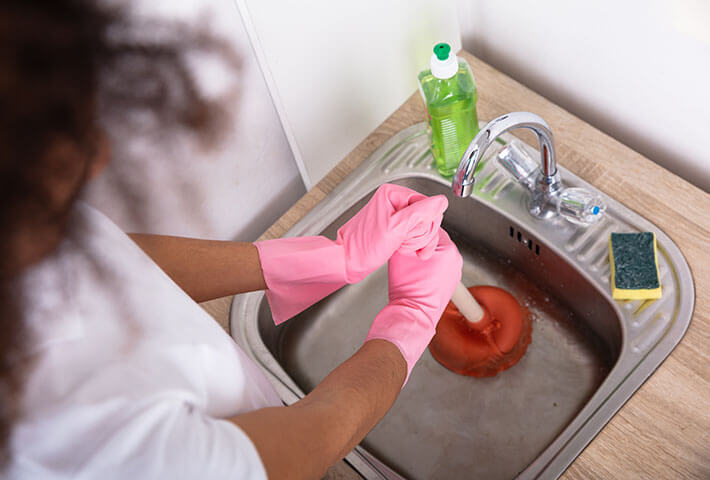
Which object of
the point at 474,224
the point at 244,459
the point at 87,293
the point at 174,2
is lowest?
the point at 474,224

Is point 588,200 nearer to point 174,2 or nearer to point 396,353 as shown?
point 396,353

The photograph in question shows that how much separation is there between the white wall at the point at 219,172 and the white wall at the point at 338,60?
3 cm

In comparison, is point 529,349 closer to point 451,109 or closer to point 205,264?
point 451,109

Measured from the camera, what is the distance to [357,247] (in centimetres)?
84

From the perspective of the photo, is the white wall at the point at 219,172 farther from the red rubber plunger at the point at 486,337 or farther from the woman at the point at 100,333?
the red rubber plunger at the point at 486,337

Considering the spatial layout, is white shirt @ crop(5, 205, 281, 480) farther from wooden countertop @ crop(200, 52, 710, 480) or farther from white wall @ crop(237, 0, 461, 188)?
white wall @ crop(237, 0, 461, 188)

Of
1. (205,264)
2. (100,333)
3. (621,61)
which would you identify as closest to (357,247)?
(205,264)

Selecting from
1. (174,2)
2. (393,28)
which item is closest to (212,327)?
(174,2)

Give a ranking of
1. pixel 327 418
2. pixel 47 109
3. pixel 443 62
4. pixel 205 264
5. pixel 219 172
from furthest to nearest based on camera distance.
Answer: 1. pixel 219 172
2. pixel 443 62
3. pixel 205 264
4. pixel 327 418
5. pixel 47 109

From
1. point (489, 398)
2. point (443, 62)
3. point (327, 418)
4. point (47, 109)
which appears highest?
point (47, 109)

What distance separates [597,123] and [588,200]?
269 mm

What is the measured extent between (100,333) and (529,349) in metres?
0.74

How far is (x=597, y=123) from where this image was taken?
3.54 ft

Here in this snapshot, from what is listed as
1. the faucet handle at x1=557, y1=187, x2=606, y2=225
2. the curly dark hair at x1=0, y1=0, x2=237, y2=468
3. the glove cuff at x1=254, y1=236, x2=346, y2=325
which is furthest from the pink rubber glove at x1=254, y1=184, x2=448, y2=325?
the curly dark hair at x1=0, y1=0, x2=237, y2=468
